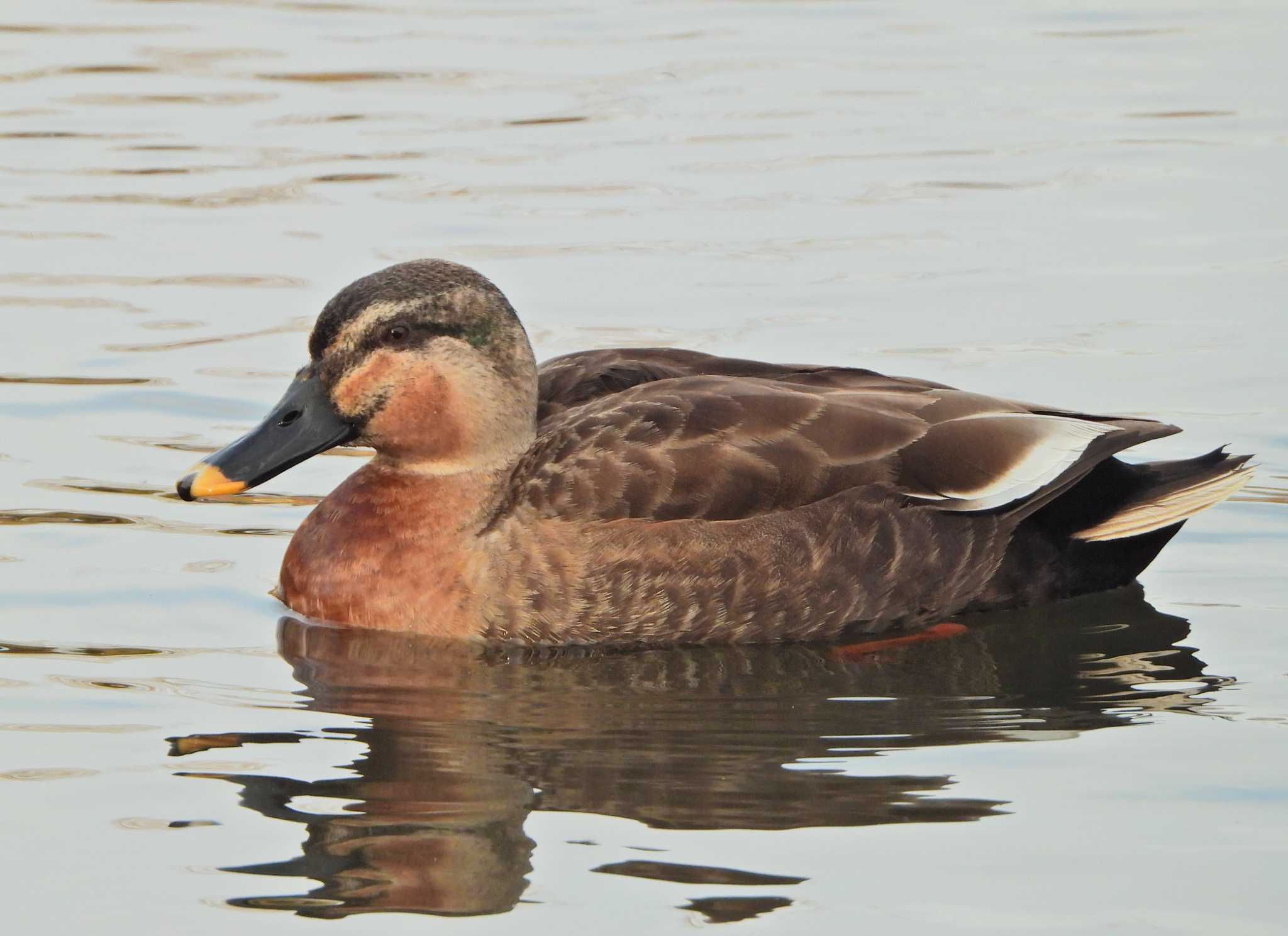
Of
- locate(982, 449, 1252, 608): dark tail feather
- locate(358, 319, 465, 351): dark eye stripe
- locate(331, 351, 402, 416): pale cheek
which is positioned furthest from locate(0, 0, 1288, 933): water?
locate(358, 319, 465, 351): dark eye stripe

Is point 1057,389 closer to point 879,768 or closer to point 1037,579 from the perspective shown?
point 1037,579

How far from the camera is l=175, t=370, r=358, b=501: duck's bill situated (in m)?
7.46

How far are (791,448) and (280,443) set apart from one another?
1.69 m

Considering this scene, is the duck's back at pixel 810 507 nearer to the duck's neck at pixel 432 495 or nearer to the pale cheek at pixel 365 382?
the duck's neck at pixel 432 495

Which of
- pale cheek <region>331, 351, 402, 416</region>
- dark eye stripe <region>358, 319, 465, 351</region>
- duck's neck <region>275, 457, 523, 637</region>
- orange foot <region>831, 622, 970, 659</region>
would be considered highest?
dark eye stripe <region>358, 319, 465, 351</region>

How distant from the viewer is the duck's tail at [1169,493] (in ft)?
25.7

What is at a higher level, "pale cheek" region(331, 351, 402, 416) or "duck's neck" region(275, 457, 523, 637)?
"pale cheek" region(331, 351, 402, 416)

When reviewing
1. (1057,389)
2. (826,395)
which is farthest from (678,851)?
(1057,389)

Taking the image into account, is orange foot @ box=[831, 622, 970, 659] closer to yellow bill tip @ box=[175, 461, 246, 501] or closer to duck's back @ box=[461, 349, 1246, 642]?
duck's back @ box=[461, 349, 1246, 642]

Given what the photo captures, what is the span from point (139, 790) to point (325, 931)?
1042mm

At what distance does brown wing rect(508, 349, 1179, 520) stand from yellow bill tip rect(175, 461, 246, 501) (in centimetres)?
93

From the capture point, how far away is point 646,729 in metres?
6.59

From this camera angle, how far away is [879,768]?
618 centimetres

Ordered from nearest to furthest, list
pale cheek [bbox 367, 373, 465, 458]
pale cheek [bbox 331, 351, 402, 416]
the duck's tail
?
pale cheek [bbox 331, 351, 402, 416] < pale cheek [bbox 367, 373, 465, 458] < the duck's tail
